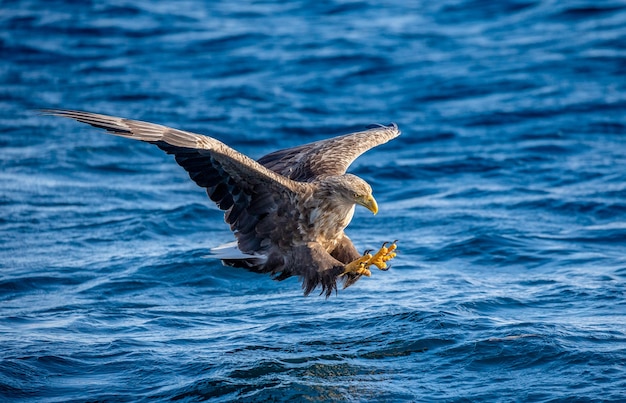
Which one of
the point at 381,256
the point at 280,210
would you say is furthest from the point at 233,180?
the point at 381,256

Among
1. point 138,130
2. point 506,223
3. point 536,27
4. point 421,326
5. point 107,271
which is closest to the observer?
point 138,130

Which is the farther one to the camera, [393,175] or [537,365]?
[393,175]

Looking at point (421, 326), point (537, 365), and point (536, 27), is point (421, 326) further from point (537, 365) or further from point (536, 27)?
point (536, 27)

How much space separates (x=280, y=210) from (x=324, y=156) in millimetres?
1018

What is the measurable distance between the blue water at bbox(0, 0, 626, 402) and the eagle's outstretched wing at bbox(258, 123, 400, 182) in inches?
46.4

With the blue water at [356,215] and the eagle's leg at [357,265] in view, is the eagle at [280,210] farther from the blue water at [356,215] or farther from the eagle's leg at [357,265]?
the blue water at [356,215]

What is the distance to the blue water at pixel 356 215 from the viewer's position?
695 cm

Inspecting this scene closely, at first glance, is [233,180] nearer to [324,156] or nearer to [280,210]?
[280,210]

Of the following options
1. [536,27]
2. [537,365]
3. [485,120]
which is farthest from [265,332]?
[536,27]

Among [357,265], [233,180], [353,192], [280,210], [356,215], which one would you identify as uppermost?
[233,180]

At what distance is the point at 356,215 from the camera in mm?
10867

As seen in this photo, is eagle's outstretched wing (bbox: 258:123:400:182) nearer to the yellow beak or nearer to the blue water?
the yellow beak

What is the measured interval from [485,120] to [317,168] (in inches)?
261

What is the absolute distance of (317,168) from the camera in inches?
303
